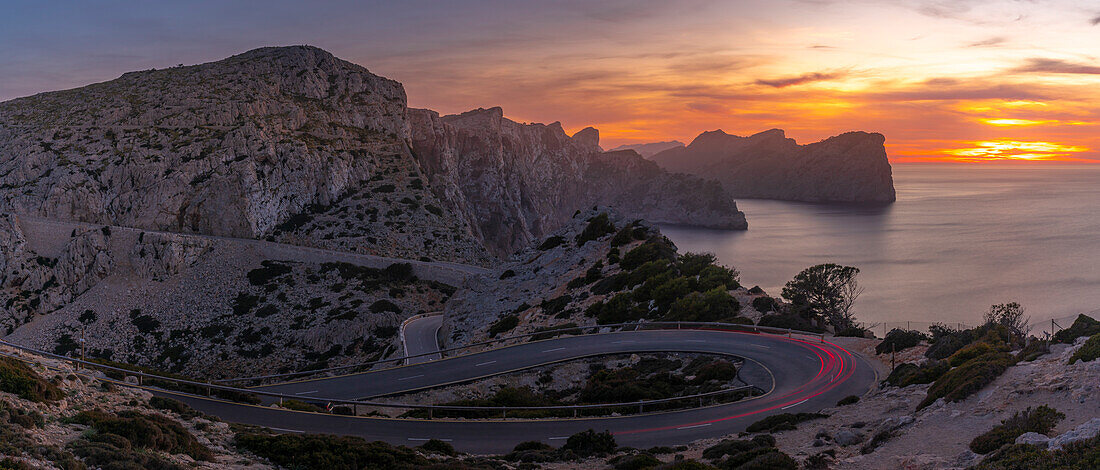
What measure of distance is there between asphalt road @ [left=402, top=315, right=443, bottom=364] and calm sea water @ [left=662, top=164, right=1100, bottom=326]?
52.5 m

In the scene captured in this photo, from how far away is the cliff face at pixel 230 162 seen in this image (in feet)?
265

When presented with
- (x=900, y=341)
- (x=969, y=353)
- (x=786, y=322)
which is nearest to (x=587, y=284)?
(x=786, y=322)

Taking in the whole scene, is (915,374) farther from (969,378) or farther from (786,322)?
(786,322)

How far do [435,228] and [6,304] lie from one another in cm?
5022

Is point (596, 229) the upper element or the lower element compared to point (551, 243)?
upper

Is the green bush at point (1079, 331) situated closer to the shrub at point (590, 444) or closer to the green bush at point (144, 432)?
the shrub at point (590, 444)

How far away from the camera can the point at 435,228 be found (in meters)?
89.6

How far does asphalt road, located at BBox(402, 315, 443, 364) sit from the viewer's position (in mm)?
45450

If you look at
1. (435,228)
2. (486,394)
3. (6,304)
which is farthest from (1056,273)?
(6,304)

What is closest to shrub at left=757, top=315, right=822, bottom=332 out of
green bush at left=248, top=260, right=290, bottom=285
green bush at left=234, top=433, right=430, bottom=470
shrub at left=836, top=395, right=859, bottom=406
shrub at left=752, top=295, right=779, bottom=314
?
shrub at left=752, top=295, right=779, bottom=314

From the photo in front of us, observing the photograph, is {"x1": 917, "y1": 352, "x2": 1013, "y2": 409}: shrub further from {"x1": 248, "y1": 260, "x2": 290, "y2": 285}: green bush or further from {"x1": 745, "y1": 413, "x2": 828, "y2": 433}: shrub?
{"x1": 248, "y1": 260, "x2": 290, "y2": 285}: green bush

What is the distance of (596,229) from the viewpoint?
2250 inches

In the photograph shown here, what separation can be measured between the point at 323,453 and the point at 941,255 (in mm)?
130999

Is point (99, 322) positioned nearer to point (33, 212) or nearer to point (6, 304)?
point (6, 304)
